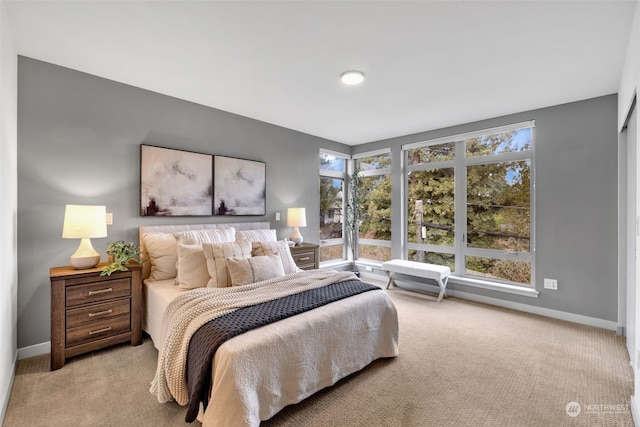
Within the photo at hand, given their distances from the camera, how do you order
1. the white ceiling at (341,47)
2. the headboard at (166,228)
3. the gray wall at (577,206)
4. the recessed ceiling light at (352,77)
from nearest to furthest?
the white ceiling at (341,47), the recessed ceiling light at (352,77), the headboard at (166,228), the gray wall at (577,206)

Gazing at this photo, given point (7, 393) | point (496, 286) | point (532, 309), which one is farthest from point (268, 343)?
point (532, 309)

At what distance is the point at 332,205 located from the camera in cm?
546

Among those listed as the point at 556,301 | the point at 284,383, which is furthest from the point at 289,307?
the point at 556,301

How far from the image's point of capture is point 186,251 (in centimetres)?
264

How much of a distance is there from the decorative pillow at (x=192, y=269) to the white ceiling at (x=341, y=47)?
1.69m

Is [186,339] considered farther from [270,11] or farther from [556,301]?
[556,301]

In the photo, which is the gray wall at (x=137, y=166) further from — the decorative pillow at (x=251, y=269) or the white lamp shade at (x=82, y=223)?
the decorative pillow at (x=251, y=269)

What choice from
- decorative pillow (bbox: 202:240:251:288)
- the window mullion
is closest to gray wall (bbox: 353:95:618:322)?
the window mullion

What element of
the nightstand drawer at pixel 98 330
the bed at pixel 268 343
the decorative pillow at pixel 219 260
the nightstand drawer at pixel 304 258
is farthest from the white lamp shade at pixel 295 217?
the nightstand drawer at pixel 98 330

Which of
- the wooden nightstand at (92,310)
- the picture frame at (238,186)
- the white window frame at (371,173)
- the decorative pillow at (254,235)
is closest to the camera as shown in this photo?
the wooden nightstand at (92,310)

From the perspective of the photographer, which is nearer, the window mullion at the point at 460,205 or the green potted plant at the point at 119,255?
the green potted plant at the point at 119,255

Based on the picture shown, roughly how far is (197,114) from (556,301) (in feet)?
16.2

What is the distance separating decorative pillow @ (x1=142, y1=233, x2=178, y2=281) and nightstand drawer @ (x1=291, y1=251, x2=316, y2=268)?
59.2 inches

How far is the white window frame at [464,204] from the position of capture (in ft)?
12.2
